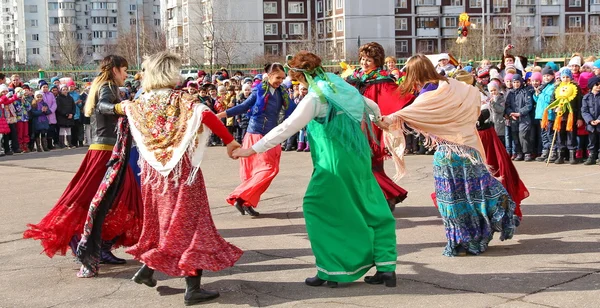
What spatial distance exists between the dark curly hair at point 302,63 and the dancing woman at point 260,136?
3252 mm

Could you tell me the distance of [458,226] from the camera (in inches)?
294

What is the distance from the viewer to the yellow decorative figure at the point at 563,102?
14383 millimetres

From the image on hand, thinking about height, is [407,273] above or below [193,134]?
below

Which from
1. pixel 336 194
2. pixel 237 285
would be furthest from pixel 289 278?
pixel 336 194

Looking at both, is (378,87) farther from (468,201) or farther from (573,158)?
(573,158)

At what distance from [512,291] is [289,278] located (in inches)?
70.1

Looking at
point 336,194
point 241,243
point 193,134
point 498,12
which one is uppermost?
point 498,12

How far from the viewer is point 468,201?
24.5ft

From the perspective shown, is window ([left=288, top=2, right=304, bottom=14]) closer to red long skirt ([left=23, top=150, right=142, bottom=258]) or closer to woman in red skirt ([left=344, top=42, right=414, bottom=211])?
woman in red skirt ([left=344, top=42, right=414, bottom=211])

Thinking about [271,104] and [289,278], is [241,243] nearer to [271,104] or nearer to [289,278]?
[289,278]

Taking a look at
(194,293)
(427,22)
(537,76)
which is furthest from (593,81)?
(427,22)

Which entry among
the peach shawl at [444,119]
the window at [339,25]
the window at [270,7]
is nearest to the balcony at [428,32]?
the window at [339,25]

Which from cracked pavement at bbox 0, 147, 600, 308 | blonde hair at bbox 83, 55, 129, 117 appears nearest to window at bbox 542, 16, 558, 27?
cracked pavement at bbox 0, 147, 600, 308

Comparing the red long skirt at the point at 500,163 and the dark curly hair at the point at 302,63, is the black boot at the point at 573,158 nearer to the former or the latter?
the red long skirt at the point at 500,163
